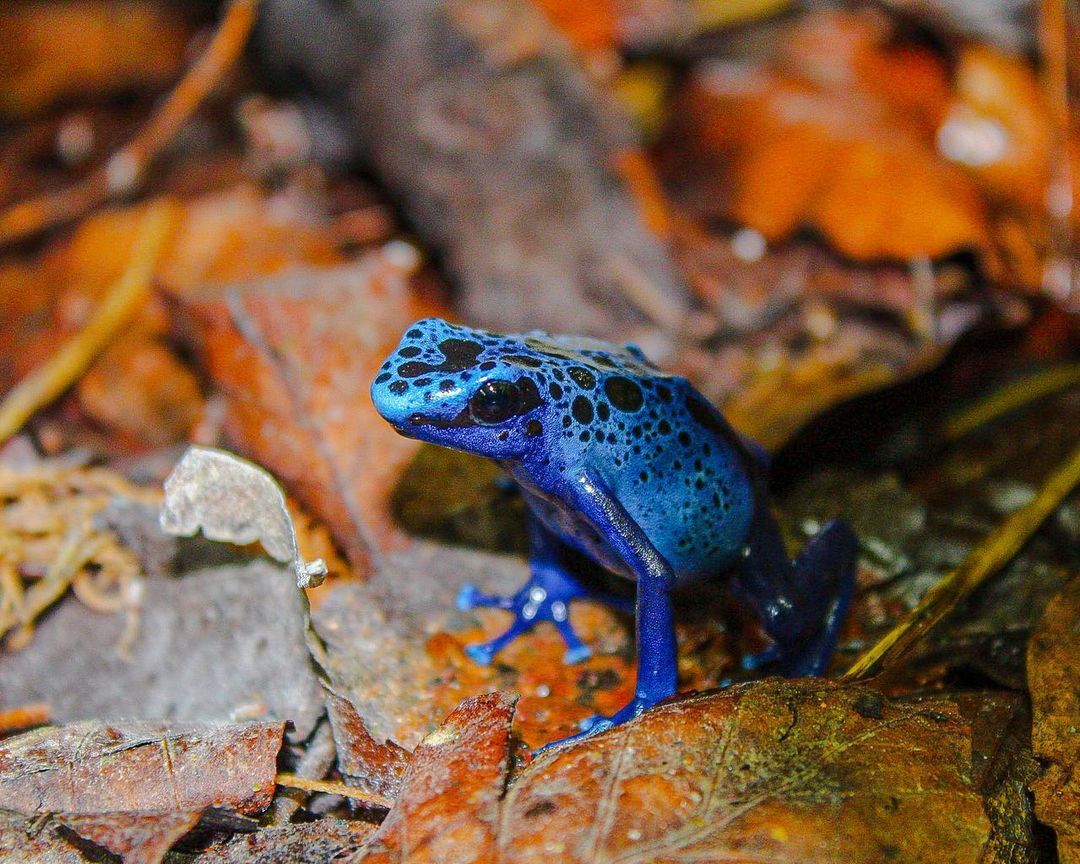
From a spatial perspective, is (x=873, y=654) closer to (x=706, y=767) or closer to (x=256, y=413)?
(x=706, y=767)

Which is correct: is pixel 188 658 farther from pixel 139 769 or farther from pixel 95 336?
pixel 95 336

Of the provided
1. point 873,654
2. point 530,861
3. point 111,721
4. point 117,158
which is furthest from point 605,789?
point 117,158

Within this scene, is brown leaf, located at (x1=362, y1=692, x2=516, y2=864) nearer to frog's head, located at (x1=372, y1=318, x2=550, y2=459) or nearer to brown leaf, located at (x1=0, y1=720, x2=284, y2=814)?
brown leaf, located at (x1=0, y1=720, x2=284, y2=814)

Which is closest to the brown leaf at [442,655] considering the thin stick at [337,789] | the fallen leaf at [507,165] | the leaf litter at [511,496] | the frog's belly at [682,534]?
the leaf litter at [511,496]

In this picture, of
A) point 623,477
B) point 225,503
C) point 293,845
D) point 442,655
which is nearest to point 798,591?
point 623,477

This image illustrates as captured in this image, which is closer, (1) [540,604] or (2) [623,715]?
(2) [623,715]
